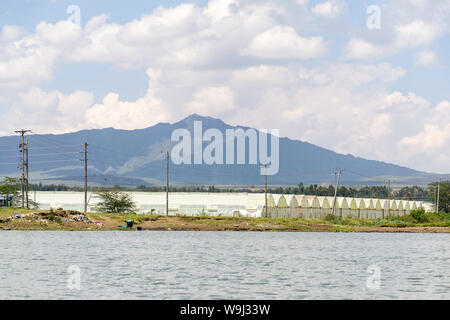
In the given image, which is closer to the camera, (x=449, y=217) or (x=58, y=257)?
(x=58, y=257)

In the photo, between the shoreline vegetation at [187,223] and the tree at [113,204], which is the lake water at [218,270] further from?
the tree at [113,204]

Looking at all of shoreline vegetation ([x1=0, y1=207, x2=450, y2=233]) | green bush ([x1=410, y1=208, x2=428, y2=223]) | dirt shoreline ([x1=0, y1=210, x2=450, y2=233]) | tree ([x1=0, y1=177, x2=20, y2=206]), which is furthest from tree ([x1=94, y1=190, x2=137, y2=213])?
green bush ([x1=410, y1=208, x2=428, y2=223])

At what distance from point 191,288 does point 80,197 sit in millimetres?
106123

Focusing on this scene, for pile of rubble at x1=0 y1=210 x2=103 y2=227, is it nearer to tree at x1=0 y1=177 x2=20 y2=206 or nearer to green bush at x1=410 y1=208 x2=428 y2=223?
tree at x1=0 y1=177 x2=20 y2=206

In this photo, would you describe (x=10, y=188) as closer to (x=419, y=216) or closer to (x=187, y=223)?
(x=187, y=223)

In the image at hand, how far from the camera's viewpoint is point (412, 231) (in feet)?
361

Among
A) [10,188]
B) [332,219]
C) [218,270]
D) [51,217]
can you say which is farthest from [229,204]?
[218,270]

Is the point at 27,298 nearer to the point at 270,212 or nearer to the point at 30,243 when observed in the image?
the point at 30,243

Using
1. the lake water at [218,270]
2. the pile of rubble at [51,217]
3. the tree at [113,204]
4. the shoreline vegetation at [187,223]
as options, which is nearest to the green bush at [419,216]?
the shoreline vegetation at [187,223]

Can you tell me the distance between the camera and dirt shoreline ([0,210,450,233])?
92.1 meters

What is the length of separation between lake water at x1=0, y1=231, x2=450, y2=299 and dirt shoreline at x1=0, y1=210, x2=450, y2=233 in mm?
20281

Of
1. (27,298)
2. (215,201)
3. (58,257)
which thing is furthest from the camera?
(215,201)
